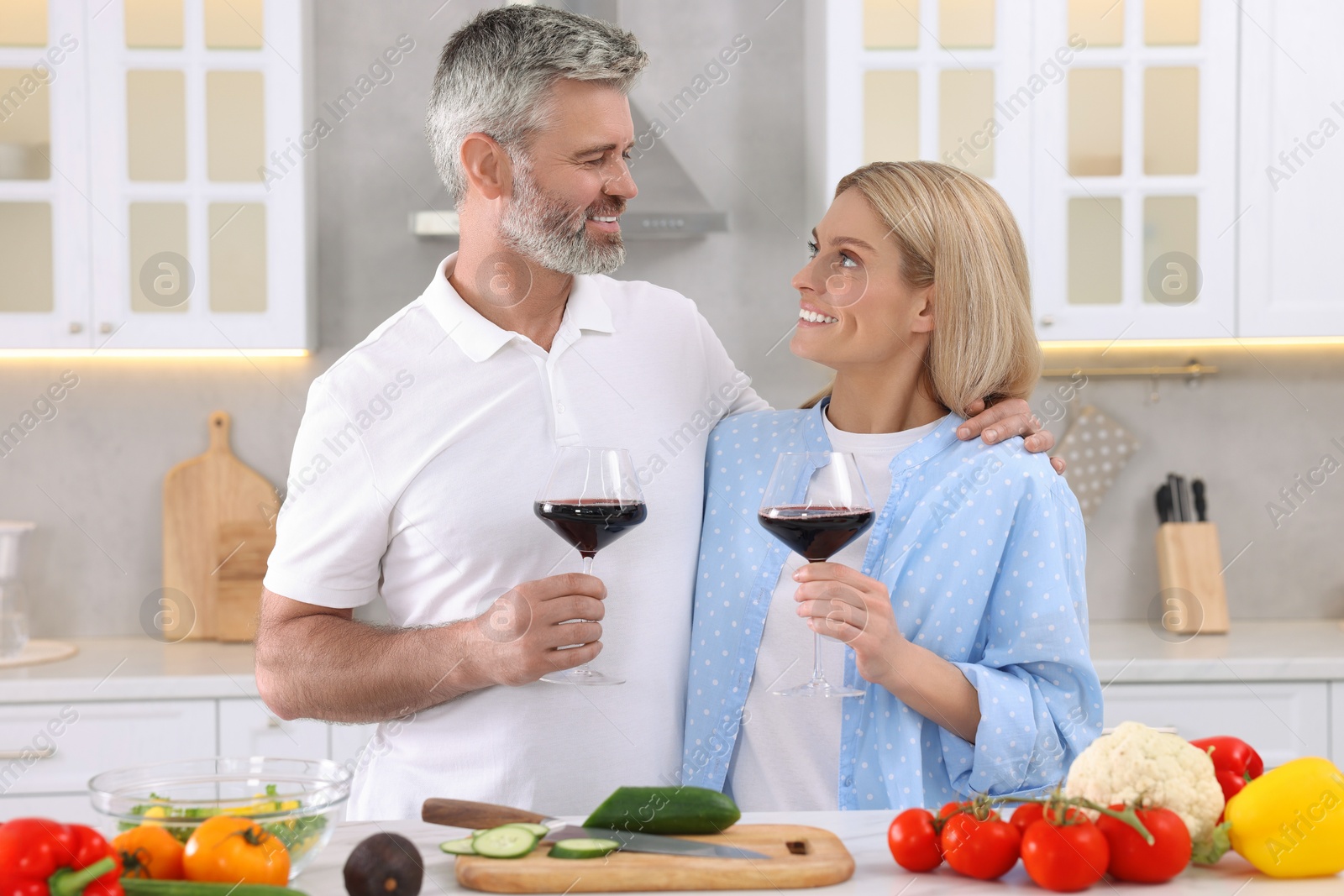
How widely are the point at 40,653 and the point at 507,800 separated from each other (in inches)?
74.0

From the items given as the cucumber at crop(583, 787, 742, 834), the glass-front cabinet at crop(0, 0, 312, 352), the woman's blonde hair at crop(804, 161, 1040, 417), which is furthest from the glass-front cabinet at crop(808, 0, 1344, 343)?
the cucumber at crop(583, 787, 742, 834)

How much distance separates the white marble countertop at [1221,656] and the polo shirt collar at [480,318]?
60.2 inches

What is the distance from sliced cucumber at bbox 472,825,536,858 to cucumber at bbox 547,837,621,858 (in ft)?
0.08

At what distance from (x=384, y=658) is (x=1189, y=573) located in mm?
2382

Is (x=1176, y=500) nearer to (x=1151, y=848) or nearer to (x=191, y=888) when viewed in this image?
(x=1151, y=848)

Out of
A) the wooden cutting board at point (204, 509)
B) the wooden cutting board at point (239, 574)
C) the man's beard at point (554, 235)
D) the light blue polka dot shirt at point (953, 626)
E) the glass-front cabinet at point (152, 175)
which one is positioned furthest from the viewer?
the wooden cutting board at point (204, 509)

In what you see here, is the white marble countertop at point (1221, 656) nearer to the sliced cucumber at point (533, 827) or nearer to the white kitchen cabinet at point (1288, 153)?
the white kitchen cabinet at point (1288, 153)

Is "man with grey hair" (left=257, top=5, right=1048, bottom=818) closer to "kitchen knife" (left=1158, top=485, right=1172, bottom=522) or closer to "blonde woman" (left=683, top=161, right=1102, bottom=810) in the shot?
"blonde woman" (left=683, top=161, right=1102, bottom=810)

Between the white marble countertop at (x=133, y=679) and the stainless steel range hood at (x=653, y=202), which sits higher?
the stainless steel range hood at (x=653, y=202)

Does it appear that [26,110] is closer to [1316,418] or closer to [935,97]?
[935,97]

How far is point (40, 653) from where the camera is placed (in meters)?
2.90

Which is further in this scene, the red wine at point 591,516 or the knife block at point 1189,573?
the knife block at point 1189,573

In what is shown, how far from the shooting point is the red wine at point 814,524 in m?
1.33

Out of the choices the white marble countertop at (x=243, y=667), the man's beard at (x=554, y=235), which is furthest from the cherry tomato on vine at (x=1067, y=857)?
the white marble countertop at (x=243, y=667)
